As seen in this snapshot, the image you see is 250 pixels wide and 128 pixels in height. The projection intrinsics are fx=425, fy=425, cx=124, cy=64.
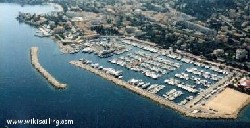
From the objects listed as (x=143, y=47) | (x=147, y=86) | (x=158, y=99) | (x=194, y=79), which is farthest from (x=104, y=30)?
(x=158, y=99)

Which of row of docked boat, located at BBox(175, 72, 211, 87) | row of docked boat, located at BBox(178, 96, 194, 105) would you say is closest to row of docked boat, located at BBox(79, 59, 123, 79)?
row of docked boat, located at BBox(175, 72, 211, 87)

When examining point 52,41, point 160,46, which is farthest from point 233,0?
point 52,41

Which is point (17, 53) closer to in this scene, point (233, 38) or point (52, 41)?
point (52, 41)

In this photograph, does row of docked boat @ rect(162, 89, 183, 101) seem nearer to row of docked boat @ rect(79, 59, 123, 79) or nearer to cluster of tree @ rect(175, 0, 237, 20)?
row of docked boat @ rect(79, 59, 123, 79)

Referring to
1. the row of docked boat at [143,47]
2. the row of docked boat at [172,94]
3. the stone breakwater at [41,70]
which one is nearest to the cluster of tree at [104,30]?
the row of docked boat at [143,47]

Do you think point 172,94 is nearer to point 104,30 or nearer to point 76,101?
point 76,101
